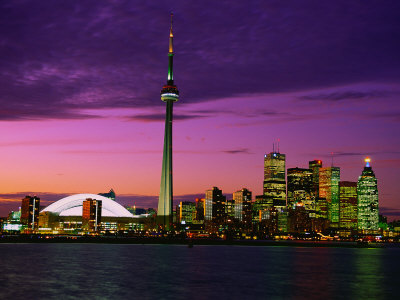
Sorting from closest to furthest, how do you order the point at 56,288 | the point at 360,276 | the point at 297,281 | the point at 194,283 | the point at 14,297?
the point at 14,297 < the point at 56,288 < the point at 194,283 < the point at 297,281 < the point at 360,276

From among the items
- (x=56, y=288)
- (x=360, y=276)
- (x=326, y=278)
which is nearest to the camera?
(x=56, y=288)

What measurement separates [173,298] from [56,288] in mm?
17255

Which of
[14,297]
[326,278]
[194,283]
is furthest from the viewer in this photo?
[326,278]

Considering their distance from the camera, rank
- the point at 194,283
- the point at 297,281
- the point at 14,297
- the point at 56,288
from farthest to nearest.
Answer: the point at 297,281, the point at 194,283, the point at 56,288, the point at 14,297

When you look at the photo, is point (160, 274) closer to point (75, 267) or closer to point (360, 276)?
point (75, 267)

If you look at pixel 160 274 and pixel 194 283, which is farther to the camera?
pixel 160 274

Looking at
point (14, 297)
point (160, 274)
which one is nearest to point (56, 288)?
point (14, 297)

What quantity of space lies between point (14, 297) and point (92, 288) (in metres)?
11.7

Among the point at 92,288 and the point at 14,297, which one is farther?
the point at 92,288

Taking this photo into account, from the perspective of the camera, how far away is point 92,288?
70.4 m

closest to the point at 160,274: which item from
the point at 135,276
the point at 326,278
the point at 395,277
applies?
the point at 135,276

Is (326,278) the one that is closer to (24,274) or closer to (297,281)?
(297,281)

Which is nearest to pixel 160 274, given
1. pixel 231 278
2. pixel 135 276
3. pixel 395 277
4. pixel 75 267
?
pixel 135 276

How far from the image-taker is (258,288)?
74125 millimetres
